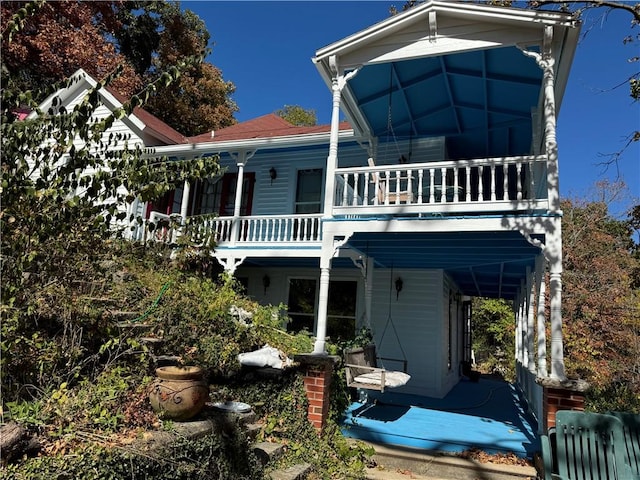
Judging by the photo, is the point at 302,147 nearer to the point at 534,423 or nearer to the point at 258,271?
the point at 258,271

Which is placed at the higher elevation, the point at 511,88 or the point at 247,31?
the point at 247,31

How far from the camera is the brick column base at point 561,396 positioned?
4.71m

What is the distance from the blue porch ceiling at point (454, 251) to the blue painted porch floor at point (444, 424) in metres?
2.68

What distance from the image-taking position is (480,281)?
11469mm

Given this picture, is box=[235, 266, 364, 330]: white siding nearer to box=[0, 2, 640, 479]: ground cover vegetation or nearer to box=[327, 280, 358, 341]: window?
box=[327, 280, 358, 341]: window

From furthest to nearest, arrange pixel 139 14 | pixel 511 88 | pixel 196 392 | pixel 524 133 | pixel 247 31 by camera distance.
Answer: pixel 139 14 → pixel 247 31 → pixel 524 133 → pixel 511 88 → pixel 196 392

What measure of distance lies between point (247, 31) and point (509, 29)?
1131 cm

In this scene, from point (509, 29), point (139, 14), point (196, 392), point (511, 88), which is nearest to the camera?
point (196, 392)

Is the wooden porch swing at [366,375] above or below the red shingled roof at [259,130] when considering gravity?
below

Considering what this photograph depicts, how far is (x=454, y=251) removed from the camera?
709cm

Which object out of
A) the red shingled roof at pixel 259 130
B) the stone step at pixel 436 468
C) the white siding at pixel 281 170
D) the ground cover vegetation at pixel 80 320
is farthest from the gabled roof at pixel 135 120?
the stone step at pixel 436 468

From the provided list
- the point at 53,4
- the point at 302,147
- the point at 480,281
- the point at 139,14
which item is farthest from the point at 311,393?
the point at 139,14

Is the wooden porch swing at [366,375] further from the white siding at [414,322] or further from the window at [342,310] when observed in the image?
the window at [342,310]

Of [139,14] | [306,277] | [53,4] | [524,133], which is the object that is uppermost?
[139,14]
